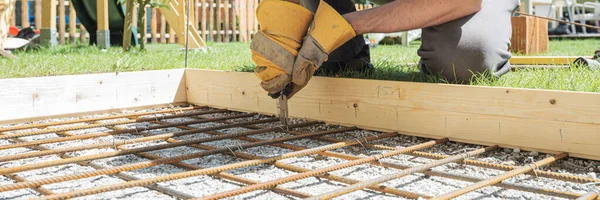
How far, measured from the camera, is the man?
222 centimetres

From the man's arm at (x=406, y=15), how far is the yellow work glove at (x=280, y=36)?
17cm

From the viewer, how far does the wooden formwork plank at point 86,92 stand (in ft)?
8.82

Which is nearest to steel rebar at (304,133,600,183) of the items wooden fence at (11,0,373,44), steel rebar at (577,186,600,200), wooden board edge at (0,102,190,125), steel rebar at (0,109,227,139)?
steel rebar at (577,186,600,200)

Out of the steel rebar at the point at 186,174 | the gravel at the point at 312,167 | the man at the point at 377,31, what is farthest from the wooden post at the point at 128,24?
the steel rebar at the point at 186,174

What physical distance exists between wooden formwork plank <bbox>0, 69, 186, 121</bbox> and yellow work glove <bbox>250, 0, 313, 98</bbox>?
37.8 inches

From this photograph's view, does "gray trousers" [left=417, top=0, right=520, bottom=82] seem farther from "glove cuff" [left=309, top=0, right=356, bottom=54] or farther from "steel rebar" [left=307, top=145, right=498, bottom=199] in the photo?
"steel rebar" [left=307, top=145, right=498, bottom=199]

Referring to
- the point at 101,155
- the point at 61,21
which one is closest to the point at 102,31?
the point at 61,21

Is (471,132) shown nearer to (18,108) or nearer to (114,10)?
(18,108)

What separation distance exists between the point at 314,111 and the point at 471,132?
0.72 metres

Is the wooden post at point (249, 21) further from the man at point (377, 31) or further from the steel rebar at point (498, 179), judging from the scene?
the steel rebar at point (498, 179)

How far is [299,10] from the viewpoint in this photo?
2.30m

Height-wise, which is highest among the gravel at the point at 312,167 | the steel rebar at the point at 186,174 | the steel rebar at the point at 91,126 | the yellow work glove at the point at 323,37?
the yellow work glove at the point at 323,37

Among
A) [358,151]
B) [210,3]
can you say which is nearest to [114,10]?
[210,3]

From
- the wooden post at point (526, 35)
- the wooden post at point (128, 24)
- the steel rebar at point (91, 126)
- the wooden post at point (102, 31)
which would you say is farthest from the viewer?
the wooden post at point (102, 31)
